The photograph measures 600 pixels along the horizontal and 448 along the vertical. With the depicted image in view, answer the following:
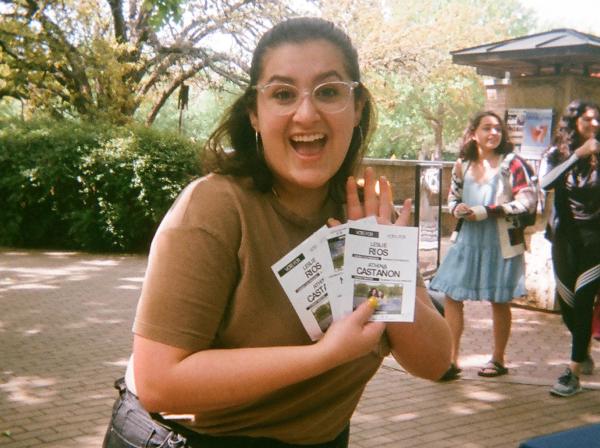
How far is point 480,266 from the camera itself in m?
5.93

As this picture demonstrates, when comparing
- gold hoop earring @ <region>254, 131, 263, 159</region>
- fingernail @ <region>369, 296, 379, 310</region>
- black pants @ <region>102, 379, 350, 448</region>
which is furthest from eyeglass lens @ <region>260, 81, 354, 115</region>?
black pants @ <region>102, 379, 350, 448</region>

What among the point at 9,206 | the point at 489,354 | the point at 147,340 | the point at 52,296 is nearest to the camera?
the point at 147,340

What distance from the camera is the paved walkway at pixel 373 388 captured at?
4.77 metres

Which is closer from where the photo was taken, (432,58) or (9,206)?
(9,206)

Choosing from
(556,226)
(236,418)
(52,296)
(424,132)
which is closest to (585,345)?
(556,226)

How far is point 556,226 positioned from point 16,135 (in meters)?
11.4

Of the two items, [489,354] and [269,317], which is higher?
[269,317]

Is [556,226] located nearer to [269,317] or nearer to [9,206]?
[269,317]

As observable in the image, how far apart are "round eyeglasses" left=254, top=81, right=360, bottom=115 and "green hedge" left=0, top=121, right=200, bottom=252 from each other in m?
11.5

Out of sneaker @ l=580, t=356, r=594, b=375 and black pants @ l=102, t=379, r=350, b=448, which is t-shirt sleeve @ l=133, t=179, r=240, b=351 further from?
sneaker @ l=580, t=356, r=594, b=375

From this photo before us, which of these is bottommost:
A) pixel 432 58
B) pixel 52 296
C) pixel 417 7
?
pixel 52 296

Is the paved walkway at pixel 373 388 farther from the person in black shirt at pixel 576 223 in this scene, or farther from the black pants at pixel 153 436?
the black pants at pixel 153 436

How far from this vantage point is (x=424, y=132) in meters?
55.1

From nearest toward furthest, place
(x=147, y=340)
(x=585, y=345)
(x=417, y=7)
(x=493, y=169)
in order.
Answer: (x=147, y=340)
(x=585, y=345)
(x=493, y=169)
(x=417, y=7)
